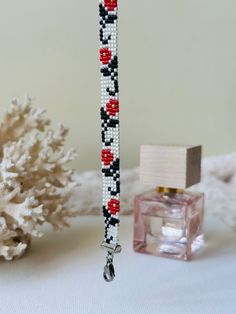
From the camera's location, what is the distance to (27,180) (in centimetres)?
61

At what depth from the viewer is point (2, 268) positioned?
0.56 meters

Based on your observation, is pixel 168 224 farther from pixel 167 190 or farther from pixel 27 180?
pixel 27 180

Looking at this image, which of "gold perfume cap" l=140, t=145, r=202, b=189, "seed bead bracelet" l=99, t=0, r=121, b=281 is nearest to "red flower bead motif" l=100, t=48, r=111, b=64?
"seed bead bracelet" l=99, t=0, r=121, b=281

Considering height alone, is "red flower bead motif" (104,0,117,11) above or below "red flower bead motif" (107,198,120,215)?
above

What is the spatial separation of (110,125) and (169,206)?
17cm

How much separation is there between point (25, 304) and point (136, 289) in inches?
4.7

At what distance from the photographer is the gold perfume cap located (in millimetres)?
592

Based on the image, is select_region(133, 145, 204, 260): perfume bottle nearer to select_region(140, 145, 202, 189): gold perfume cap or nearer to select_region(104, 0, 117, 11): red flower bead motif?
select_region(140, 145, 202, 189): gold perfume cap

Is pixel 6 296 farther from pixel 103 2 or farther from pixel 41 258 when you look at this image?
pixel 103 2

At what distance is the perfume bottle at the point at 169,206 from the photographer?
23.5 inches

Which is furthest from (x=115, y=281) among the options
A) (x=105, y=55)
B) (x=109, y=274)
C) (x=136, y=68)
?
(x=136, y=68)

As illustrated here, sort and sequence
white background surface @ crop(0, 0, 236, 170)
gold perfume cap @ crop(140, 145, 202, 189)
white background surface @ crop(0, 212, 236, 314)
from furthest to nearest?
white background surface @ crop(0, 0, 236, 170) → gold perfume cap @ crop(140, 145, 202, 189) → white background surface @ crop(0, 212, 236, 314)

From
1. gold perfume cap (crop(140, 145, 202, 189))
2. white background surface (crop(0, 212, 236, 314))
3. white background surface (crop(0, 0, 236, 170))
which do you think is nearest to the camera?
white background surface (crop(0, 212, 236, 314))

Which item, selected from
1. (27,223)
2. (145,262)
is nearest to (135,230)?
(145,262)
